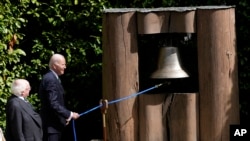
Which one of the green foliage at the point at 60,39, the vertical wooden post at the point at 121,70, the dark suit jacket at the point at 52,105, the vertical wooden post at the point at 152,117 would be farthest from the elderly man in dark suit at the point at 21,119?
the green foliage at the point at 60,39

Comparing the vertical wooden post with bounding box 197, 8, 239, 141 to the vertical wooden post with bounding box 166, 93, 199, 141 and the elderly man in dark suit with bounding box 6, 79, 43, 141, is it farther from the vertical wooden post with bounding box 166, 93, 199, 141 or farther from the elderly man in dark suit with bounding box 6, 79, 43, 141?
the elderly man in dark suit with bounding box 6, 79, 43, 141

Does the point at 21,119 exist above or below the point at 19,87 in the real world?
below

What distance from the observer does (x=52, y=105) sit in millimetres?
5758

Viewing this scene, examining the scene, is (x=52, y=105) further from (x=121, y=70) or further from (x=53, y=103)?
(x=121, y=70)

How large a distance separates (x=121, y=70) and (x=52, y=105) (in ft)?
2.53

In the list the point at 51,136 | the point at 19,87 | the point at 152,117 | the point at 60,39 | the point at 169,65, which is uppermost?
the point at 60,39

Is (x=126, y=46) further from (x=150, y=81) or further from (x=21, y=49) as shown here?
(x=21, y=49)

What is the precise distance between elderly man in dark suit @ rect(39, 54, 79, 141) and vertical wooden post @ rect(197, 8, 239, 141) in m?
1.39

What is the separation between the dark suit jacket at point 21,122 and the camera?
5.48 metres

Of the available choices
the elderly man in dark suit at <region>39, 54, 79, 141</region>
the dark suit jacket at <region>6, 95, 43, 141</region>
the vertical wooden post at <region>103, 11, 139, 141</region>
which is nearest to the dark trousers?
the elderly man in dark suit at <region>39, 54, 79, 141</region>

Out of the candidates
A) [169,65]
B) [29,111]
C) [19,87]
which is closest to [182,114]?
[169,65]

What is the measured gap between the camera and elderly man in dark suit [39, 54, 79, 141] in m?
5.79

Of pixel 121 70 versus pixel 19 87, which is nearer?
pixel 19 87

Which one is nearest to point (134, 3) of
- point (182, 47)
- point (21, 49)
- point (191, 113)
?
point (182, 47)
